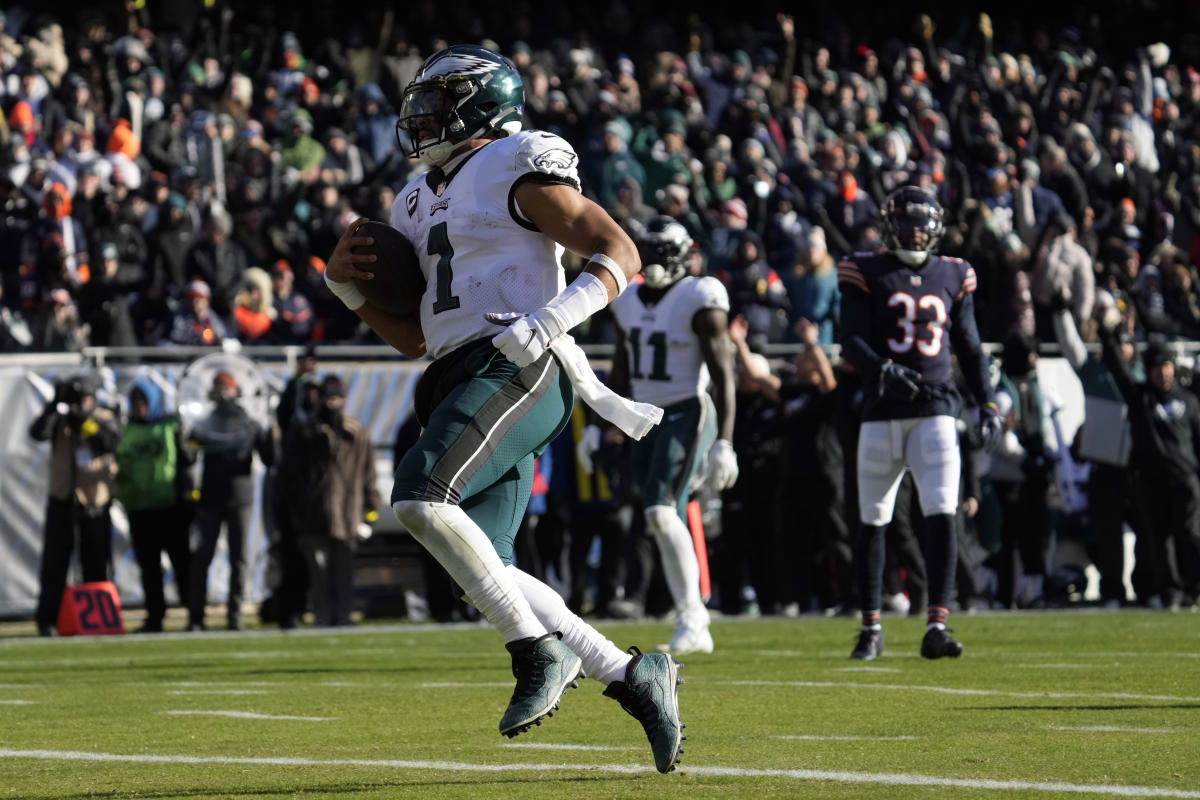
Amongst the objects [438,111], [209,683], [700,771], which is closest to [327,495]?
[209,683]

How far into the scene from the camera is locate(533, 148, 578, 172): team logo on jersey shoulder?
17.2 ft

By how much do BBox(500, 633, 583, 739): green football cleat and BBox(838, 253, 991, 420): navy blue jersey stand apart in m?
4.43

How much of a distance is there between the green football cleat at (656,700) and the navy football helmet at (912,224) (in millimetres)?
4640

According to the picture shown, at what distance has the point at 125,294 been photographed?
1605 centimetres

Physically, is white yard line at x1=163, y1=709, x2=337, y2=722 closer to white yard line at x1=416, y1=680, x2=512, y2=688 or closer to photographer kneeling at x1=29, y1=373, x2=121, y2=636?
white yard line at x1=416, y1=680, x2=512, y2=688

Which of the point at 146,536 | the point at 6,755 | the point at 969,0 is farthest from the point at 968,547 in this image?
the point at 969,0

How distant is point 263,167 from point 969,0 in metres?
13.2

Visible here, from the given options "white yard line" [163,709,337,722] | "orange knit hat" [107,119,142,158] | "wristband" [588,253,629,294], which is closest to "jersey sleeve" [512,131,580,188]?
"wristband" [588,253,629,294]

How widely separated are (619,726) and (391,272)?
1.76 metres

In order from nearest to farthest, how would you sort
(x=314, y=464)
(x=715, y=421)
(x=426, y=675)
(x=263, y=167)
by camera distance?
(x=426, y=675)
(x=715, y=421)
(x=314, y=464)
(x=263, y=167)

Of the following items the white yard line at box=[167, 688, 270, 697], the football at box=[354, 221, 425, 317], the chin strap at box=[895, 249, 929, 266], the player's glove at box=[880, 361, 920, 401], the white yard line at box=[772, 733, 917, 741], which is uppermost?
the chin strap at box=[895, 249, 929, 266]

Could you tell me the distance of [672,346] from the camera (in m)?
10.2

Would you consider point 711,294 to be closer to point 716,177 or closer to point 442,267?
point 442,267

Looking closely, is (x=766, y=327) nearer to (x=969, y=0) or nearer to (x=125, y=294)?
(x=125, y=294)
